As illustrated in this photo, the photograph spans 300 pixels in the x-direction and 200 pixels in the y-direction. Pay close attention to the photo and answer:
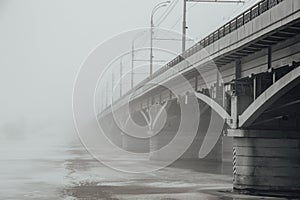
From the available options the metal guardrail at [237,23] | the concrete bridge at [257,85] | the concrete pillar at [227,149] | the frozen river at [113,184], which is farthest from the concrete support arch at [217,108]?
the concrete pillar at [227,149]

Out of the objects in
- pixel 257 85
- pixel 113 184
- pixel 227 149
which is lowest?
pixel 113 184

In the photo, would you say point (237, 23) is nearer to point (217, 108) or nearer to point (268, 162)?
point (268, 162)

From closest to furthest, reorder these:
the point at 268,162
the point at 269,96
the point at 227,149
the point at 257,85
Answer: the point at 269,96 < the point at 257,85 < the point at 268,162 < the point at 227,149

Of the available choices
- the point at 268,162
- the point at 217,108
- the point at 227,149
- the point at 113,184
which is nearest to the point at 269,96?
the point at 268,162

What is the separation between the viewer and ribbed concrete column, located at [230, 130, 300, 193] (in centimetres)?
2867

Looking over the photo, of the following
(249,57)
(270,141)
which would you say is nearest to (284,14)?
(249,57)

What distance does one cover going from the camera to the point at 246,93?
30016 mm

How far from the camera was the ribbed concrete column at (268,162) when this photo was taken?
28672 mm

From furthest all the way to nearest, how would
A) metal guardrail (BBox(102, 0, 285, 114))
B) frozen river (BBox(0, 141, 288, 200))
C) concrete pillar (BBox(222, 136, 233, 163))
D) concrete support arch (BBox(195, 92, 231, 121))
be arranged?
concrete pillar (BBox(222, 136, 233, 163)) < concrete support arch (BBox(195, 92, 231, 121)) < frozen river (BBox(0, 141, 288, 200)) < metal guardrail (BBox(102, 0, 285, 114))

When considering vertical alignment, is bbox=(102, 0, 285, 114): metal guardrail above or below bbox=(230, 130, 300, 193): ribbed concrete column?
above

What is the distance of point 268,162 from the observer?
29000mm

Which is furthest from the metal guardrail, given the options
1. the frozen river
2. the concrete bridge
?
the frozen river

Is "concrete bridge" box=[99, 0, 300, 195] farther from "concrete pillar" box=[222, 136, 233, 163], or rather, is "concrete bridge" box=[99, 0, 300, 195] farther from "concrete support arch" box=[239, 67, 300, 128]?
"concrete pillar" box=[222, 136, 233, 163]

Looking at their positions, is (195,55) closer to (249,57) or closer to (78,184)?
(249,57)
